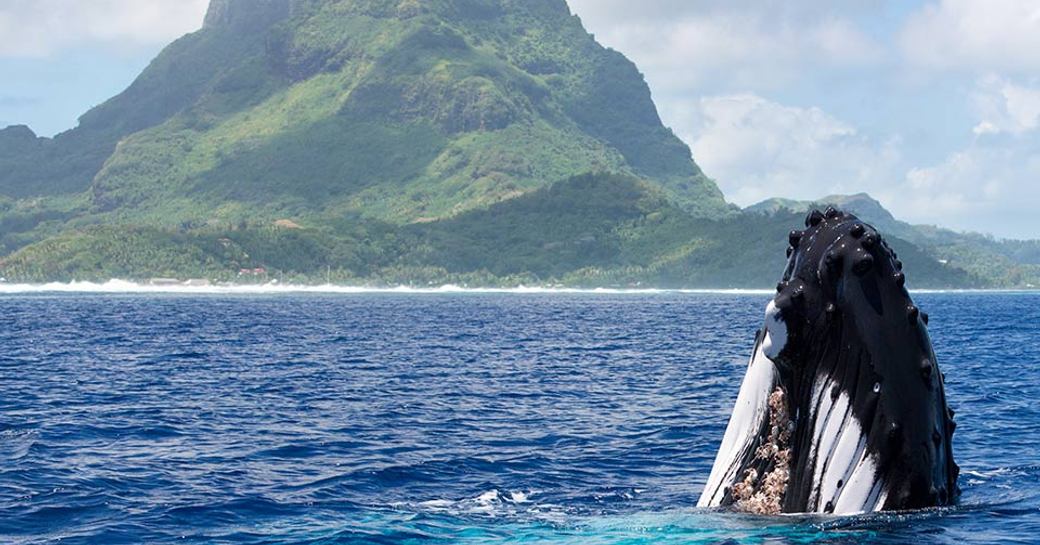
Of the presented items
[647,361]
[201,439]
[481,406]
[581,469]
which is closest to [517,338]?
[647,361]

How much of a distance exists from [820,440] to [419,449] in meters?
17.7

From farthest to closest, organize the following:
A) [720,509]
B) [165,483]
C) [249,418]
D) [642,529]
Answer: [249,418]
[165,483]
[642,529]
[720,509]

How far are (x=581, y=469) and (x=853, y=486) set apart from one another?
13723 millimetres

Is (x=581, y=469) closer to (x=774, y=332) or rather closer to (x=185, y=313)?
(x=774, y=332)

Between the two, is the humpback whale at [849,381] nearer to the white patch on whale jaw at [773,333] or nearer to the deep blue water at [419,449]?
the white patch on whale jaw at [773,333]

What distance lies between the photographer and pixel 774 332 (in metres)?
11.4

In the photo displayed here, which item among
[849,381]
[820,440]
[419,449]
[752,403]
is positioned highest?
[849,381]

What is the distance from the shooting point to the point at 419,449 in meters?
28.5

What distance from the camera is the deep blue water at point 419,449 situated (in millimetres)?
17156

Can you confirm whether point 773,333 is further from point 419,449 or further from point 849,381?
point 419,449

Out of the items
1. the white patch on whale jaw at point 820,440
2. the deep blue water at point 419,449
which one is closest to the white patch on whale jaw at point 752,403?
the white patch on whale jaw at point 820,440

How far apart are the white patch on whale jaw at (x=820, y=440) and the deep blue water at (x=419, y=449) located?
361 millimetres

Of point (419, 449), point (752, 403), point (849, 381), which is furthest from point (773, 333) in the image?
point (419, 449)

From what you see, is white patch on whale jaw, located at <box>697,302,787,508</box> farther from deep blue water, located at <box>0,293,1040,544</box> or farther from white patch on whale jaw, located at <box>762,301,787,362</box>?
deep blue water, located at <box>0,293,1040,544</box>
